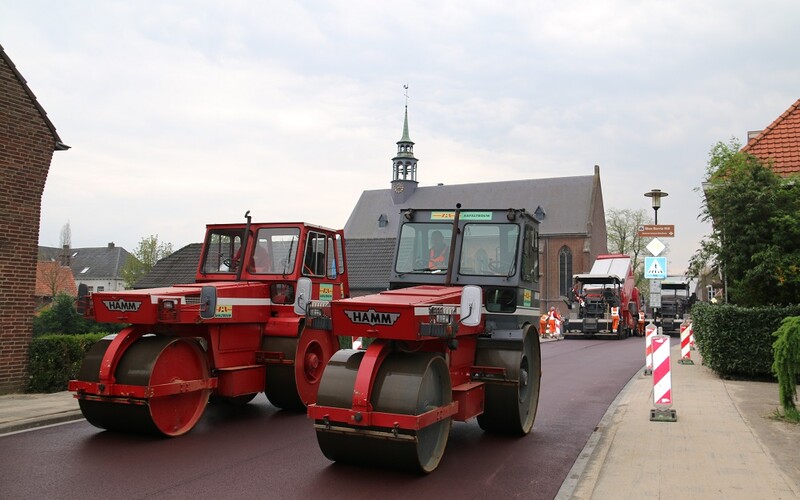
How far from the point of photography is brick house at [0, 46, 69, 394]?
11.0m

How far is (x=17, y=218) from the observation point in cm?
1132

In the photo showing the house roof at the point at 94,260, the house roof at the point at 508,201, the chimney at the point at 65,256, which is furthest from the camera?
the house roof at the point at 94,260

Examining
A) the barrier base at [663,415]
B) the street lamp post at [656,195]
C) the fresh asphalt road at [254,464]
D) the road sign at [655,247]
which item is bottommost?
the fresh asphalt road at [254,464]

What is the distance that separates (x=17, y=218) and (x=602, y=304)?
26.3 m

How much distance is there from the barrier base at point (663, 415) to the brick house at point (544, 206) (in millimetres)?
46981

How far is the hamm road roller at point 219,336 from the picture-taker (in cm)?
761

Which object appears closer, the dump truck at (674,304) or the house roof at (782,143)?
the house roof at (782,143)

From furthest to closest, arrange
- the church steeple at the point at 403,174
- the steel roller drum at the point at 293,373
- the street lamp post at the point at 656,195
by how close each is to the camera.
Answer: the church steeple at the point at 403,174 → the street lamp post at the point at 656,195 → the steel roller drum at the point at 293,373

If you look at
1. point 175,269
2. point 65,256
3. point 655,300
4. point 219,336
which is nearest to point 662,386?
point 655,300

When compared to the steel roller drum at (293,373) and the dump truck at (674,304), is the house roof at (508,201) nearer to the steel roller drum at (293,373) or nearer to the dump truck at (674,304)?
the dump truck at (674,304)

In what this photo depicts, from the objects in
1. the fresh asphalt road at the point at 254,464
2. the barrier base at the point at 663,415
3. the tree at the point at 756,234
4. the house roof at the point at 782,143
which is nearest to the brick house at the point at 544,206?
the house roof at the point at 782,143

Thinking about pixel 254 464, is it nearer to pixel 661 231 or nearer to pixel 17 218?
pixel 17 218

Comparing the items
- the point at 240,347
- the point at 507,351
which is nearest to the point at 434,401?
the point at 507,351

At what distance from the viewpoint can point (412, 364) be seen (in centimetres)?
622
